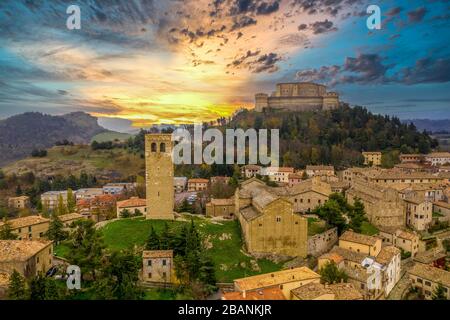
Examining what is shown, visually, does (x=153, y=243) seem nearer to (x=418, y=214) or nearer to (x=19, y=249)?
(x=19, y=249)

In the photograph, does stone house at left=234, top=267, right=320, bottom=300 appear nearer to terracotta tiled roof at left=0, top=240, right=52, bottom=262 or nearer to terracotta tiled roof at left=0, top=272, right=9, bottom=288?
terracotta tiled roof at left=0, top=272, right=9, bottom=288

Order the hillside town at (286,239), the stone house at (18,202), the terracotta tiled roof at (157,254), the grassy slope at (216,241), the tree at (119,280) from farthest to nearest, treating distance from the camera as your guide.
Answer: the stone house at (18,202), the grassy slope at (216,241), the terracotta tiled roof at (157,254), the hillside town at (286,239), the tree at (119,280)

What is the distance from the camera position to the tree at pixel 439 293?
16.8m

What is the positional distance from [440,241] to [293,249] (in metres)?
12.4

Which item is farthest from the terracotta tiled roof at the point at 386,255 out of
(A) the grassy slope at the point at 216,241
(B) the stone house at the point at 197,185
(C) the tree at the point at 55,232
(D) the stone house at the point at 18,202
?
(D) the stone house at the point at 18,202

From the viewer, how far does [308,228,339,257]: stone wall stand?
21.2 m

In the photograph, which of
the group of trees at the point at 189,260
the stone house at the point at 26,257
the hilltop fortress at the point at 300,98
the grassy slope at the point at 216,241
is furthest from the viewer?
the hilltop fortress at the point at 300,98

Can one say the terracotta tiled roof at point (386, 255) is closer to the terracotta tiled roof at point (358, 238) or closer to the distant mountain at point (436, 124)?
the terracotta tiled roof at point (358, 238)

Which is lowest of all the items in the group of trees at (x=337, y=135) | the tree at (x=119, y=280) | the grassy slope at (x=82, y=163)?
the tree at (x=119, y=280)

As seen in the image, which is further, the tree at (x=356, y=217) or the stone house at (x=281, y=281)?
the tree at (x=356, y=217)

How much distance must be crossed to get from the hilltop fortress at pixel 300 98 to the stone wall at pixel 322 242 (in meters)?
57.2

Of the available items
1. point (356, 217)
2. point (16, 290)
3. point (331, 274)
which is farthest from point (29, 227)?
point (356, 217)

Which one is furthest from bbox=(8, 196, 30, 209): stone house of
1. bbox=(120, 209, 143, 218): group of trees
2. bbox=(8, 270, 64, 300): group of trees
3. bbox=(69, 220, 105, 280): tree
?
bbox=(8, 270, 64, 300): group of trees

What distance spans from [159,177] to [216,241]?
5640mm
